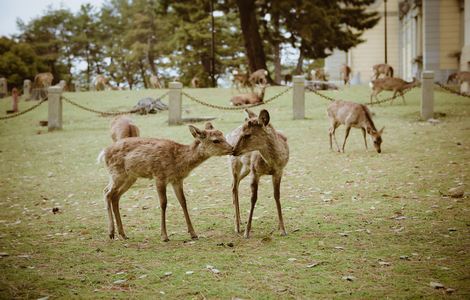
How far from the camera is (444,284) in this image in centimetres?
486

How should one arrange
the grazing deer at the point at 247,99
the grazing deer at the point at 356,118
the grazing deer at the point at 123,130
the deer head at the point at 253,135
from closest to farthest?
the deer head at the point at 253,135
the grazing deer at the point at 123,130
the grazing deer at the point at 356,118
the grazing deer at the point at 247,99

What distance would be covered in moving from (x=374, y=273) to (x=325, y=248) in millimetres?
938

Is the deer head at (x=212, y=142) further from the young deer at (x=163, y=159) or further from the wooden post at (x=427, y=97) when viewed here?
the wooden post at (x=427, y=97)

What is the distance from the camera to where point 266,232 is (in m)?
6.95

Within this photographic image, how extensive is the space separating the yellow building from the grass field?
66.9ft

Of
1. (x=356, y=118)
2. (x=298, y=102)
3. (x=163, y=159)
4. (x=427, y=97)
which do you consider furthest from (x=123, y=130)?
(x=427, y=97)

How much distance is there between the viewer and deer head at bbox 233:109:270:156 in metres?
6.51

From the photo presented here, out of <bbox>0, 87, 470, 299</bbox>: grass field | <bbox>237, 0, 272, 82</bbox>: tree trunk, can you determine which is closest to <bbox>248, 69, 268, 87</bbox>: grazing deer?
<bbox>237, 0, 272, 82</bbox>: tree trunk

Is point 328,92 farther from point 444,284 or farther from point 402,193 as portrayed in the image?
point 444,284

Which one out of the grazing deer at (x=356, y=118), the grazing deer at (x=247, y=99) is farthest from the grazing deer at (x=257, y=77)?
the grazing deer at (x=356, y=118)

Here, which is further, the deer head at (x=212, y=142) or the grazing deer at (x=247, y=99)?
the grazing deer at (x=247, y=99)

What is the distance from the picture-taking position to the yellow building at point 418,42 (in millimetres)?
32812

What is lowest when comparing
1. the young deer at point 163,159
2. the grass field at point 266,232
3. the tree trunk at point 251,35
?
the grass field at point 266,232

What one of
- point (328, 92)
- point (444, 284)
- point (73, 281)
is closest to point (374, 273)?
point (444, 284)
